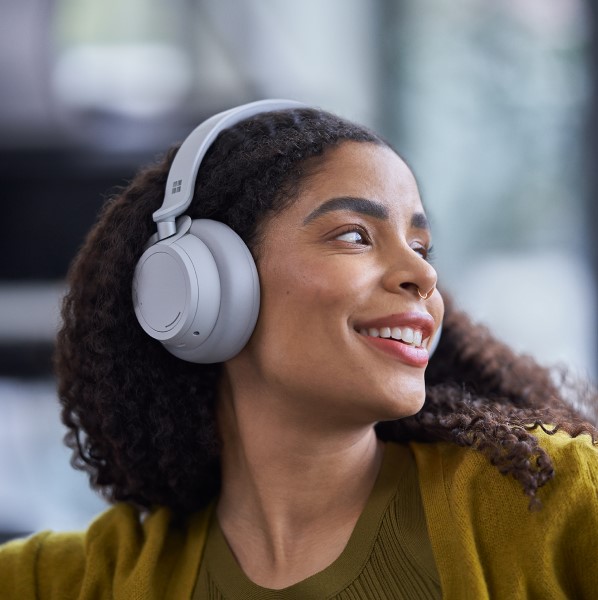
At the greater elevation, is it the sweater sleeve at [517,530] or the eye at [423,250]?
the eye at [423,250]

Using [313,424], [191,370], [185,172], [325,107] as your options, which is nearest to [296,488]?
[313,424]

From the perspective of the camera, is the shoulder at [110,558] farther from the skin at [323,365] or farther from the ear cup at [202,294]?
the ear cup at [202,294]

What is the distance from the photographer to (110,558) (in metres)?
1.35

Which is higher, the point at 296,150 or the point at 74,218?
the point at 296,150

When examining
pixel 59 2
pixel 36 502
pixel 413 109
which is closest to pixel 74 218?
pixel 59 2

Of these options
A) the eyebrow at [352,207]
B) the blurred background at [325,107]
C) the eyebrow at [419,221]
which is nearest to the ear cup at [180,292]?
the eyebrow at [352,207]

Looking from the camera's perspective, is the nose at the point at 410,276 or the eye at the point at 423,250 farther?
the eye at the point at 423,250

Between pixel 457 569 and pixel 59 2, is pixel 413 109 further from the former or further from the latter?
pixel 457 569

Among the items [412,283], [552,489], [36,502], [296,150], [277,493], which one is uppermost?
[296,150]

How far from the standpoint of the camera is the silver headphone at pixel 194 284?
1.16m

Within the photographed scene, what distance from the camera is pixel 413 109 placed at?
343cm

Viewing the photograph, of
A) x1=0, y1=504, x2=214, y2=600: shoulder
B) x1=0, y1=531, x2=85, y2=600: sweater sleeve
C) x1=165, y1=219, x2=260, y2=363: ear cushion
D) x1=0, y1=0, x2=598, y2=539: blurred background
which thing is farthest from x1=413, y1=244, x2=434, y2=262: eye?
x1=0, y1=0, x2=598, y2=539: blurred background

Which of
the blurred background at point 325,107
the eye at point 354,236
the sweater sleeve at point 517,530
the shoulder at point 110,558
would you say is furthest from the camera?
the blurred background at point 325,107

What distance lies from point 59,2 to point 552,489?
2.51m
